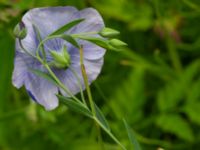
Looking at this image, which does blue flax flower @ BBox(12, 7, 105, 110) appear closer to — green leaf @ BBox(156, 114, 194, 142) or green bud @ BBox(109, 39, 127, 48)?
green bud @ BBox(109, 39, 127, 48)

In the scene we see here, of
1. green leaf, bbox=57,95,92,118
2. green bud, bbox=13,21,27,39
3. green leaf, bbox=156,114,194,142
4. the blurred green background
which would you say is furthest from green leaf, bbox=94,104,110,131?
green leaf, bbox=156,114,194,142

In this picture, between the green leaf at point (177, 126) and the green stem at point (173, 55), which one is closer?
the green leaf at point (177, 126)

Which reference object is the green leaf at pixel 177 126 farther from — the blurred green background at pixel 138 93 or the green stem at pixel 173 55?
the green stem at pixel 173 55

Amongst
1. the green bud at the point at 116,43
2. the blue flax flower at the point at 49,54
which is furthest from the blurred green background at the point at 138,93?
the green bud at the point at 116,43

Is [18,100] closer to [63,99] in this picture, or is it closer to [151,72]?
[151,72]

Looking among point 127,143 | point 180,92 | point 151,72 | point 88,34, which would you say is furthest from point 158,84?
point 88,34

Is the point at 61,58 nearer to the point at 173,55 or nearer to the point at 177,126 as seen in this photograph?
the point at 177,126
